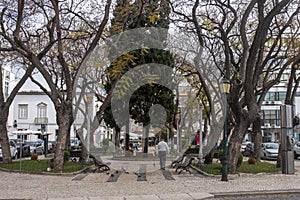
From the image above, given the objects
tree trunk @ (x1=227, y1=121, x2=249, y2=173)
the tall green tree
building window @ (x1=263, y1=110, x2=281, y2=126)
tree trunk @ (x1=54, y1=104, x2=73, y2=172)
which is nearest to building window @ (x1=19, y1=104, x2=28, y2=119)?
the tall green tree

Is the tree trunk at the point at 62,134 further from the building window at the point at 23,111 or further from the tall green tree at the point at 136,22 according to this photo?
the building window at the point at 23,111

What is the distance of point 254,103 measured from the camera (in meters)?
17.9

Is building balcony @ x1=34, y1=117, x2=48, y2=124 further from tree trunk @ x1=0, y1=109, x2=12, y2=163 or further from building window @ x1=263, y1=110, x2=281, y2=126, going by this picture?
tree trunk @ x1=0, y1=109, x2=12, y2=163

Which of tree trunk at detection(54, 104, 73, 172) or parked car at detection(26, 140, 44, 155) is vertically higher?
tree trunk at detection(54, 104, 73, 172)

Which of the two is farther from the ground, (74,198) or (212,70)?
(212,70)

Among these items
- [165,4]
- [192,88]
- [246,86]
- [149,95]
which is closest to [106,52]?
[165,4]

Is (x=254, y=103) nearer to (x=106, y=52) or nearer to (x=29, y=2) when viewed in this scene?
(x=106, y=52)

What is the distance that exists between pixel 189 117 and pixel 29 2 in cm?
2480

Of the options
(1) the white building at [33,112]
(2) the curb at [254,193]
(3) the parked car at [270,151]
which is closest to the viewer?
(2) the curb at [254,193]

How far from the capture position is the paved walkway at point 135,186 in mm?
12133

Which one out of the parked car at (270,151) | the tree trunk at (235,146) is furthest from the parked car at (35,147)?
the tree trunk at (235,146)

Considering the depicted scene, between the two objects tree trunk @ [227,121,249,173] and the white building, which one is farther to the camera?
the white building

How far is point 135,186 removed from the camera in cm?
1417

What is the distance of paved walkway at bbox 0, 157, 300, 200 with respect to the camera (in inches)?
478
